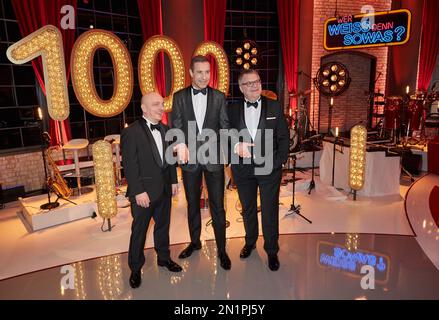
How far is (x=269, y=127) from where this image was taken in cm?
Answer: 364

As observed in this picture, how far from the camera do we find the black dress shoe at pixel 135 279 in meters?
3.53

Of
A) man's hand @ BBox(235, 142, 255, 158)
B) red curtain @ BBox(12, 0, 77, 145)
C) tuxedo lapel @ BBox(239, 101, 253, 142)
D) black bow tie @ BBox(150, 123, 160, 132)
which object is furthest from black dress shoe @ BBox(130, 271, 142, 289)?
red curtain @ BBox(12, 0, 77, 145)

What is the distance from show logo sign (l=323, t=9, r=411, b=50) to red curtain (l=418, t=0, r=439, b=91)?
2.33m

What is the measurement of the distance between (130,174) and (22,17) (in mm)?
4572

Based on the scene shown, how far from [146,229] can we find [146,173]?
0.56 metres

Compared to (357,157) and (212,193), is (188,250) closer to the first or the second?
(212,193)

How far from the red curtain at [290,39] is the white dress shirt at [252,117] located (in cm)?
565

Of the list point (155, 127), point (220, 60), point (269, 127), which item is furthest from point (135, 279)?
point (220, 60)

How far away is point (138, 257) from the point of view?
352cm

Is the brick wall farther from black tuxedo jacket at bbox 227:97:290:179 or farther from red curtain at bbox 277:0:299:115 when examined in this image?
black tuxedo jacket at bbox 227:97:290:179

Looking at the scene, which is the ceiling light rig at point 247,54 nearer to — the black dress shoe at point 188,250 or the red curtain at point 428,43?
the red curtain at point 428,43

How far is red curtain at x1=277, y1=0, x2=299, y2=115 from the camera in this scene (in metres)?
9.11
